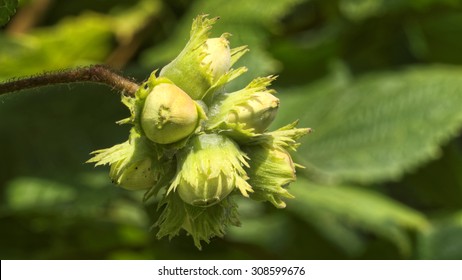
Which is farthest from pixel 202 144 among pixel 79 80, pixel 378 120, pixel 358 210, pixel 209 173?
pixel 378 120

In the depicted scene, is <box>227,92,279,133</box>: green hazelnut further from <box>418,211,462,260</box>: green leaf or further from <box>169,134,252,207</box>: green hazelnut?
<box>418,211,462,260</box>: green leaf

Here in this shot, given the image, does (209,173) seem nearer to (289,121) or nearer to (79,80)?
(79,80)

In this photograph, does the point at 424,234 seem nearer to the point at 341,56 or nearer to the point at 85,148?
the point at 341,56

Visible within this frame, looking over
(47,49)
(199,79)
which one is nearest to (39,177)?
(47,49)

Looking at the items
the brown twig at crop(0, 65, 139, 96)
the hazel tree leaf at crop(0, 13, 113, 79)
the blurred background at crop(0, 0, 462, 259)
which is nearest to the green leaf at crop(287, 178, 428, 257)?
the blurred background at crop(0, 0, 462, 259)

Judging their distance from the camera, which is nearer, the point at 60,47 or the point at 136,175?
the point at 136,175

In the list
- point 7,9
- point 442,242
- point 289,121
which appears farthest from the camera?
point 289,121

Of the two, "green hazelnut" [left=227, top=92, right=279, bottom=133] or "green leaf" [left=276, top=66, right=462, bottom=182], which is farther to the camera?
"green leaf" [left=276, top=66, right=462, bottom=182]
